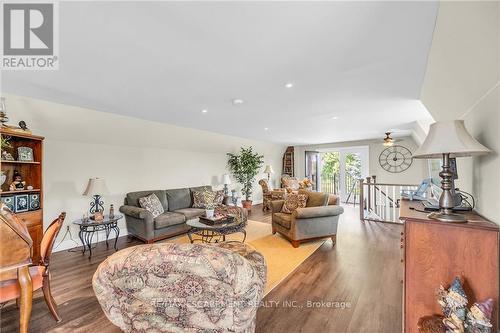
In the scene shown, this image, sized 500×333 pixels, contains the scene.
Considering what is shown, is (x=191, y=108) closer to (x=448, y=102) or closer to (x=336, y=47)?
(x=336, y=47)

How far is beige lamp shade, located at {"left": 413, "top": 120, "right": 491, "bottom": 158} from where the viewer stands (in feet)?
4.13

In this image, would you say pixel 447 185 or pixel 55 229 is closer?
pixel 447 185

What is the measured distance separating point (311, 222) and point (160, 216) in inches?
111

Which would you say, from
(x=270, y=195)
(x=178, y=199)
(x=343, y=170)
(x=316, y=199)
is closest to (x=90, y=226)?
(x=178, y=199)

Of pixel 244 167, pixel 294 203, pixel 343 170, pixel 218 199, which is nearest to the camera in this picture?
pixel 294 203

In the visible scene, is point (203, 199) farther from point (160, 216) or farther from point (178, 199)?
point (160, 216)

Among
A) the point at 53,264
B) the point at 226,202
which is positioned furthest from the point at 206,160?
the point at 53,264

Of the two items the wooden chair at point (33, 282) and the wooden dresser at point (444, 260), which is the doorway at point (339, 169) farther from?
the wooden chair at point (33, 282)

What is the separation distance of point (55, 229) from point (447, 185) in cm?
311

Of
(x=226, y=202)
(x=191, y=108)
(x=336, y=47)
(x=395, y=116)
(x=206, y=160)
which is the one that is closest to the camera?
(x=336, y=47)

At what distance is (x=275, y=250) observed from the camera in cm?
362

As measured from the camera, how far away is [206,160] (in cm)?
657

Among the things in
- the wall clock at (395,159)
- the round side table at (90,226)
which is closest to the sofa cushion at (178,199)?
the round side table at (90,226)

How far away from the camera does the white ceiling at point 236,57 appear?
144 cm
